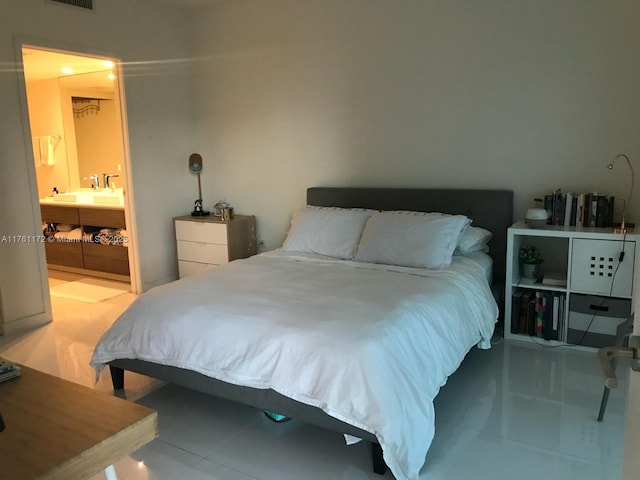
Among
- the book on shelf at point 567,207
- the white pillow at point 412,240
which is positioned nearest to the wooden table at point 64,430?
the white pillow at point 412,240

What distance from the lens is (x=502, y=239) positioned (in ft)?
12.0

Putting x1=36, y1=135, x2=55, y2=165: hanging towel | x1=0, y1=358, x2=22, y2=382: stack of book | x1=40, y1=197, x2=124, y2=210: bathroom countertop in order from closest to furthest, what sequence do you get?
1. x1=0, y1=358, x2=22, y2=382: stack of book
2. x1=40, y1=197, x2=124, y2=210: bathroom countertop
3. x1=36, y1=135, x2=55, y2=165: hanging towel

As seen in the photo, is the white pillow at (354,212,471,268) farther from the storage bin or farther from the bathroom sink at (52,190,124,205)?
the bathroom sink at (52,190,124,205)

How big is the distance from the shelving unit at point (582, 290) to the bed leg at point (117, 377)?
7.96 ft

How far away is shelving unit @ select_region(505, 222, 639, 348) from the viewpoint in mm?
3037

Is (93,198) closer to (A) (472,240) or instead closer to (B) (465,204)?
(B) (465,204)


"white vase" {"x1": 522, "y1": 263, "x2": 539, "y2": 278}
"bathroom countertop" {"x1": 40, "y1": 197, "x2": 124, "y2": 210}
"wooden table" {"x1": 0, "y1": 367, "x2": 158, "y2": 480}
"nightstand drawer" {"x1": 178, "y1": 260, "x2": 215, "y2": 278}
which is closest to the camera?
"wooden table" {"x1": 0, "y1": 367, "x2": 158, "y2": 480}

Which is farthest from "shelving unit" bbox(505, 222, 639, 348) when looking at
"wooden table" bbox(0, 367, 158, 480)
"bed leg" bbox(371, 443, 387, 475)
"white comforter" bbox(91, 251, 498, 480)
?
"wooden table" bbox(0, 367, 158, 480)

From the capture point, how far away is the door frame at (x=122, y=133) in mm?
3725

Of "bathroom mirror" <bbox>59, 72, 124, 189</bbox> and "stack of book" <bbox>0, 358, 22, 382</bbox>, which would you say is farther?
"bathroom mirror" <bbox>59, 72, 124, 189</bbox>

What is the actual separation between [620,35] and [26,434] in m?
3.70

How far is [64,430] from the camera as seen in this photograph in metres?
1.39

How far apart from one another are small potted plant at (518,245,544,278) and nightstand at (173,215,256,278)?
2.48 metres

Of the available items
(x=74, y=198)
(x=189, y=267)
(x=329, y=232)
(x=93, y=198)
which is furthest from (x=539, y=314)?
(x=74, y=198)
